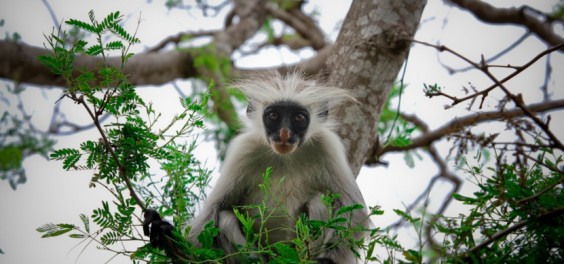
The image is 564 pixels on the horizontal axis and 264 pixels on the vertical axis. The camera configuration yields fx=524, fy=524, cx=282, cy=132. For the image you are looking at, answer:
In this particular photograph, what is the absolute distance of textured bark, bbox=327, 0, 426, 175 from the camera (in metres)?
4.63

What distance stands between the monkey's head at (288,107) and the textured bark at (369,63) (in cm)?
16

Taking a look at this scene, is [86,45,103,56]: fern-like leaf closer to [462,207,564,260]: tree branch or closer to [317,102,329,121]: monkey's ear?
[462,207,564,260]: tree branch

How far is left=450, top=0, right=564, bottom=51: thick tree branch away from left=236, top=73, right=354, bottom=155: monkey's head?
3887 millimetres

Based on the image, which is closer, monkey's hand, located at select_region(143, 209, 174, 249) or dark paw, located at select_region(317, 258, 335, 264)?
A: monkey's hand, located at select_region(143, 209, 174, 249)

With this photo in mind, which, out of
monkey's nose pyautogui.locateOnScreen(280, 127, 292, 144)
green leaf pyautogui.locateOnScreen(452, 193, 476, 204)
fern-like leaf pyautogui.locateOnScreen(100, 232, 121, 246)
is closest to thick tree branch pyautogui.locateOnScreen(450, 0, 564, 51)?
monkey's nose pyautogui.locateOnScreen(280, 127, 292, 144)

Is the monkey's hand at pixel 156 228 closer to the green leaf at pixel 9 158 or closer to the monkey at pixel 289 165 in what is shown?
the monkey at pixel 289 165

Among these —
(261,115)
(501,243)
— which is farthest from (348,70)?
(501,243)

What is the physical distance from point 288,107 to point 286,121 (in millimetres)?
180

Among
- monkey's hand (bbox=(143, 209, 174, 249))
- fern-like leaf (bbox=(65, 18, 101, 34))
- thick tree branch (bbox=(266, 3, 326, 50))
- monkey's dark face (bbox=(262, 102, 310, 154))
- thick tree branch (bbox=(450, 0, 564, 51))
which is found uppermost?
thick tree branch (bbox=(266, 3, 326, 50))

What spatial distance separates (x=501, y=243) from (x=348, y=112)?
7.10ft

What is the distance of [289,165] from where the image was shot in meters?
4.81

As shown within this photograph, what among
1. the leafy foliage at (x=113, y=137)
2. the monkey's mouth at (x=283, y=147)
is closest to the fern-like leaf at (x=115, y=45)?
the leafy foliage at (x=113, y=137)

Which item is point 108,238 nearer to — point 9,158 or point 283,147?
point 9,158

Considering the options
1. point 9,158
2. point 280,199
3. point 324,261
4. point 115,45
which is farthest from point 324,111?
point 9,158
